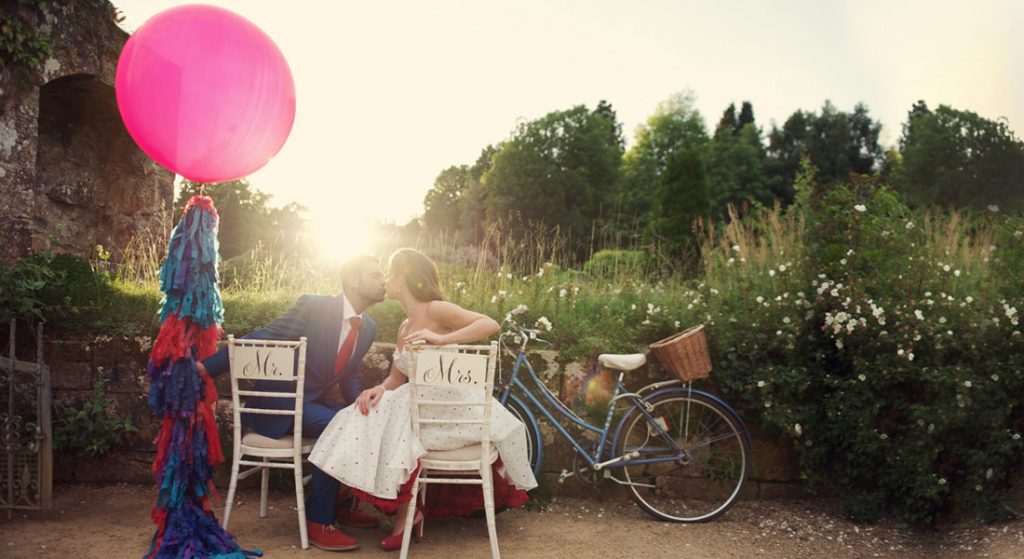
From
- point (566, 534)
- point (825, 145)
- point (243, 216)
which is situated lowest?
point (566, 534)

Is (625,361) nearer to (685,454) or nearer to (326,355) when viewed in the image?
(685,454)

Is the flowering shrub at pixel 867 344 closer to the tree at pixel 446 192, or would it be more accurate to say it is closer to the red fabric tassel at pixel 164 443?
the red fabric tassel at pixel 164 443

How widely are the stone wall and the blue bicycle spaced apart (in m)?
0.19

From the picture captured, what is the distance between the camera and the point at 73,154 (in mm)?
9453

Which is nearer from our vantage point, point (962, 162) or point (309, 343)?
point (309, 343)

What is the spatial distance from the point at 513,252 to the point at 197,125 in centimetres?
469

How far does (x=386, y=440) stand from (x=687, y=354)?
2072mm

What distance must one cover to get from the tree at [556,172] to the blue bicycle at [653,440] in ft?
94.3

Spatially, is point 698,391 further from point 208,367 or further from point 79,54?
point 79,54

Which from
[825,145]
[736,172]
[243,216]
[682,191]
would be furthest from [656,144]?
[243,216]

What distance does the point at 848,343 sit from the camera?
536cm

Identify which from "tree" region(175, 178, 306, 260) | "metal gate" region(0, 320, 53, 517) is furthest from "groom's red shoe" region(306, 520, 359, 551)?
"tree" region(175, 178, 306, 260)

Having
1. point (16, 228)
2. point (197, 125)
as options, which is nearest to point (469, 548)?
point (197, 125)

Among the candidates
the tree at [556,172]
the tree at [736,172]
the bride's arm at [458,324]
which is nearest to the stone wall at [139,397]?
the bride's arm at [458,324]
